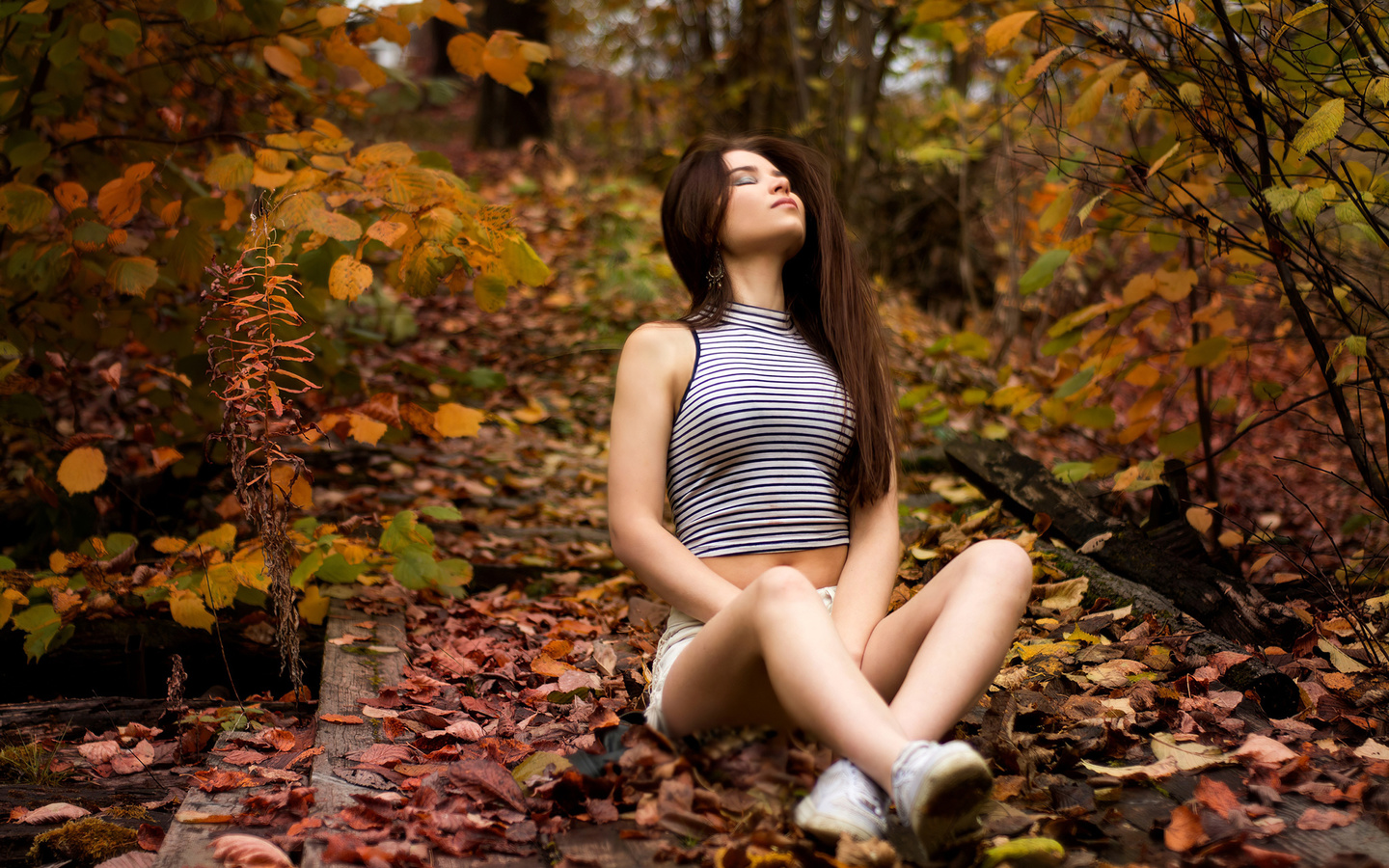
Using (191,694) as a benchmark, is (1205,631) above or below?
above

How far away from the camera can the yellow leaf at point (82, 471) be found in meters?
2.81

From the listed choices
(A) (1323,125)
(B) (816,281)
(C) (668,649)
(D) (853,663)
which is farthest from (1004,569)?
(A) (1323,125)

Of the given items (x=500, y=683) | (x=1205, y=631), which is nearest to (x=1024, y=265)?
(x=1205, y=631)

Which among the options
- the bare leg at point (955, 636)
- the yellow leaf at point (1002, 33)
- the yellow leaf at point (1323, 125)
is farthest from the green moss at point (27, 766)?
the yellow leaf at point (1323, 125)

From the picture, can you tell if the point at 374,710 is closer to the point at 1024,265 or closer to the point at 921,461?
the point at 921,461

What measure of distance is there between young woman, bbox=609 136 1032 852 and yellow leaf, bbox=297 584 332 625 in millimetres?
1125

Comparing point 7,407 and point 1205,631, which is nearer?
point 1205,631

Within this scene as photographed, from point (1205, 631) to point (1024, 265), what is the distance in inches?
225

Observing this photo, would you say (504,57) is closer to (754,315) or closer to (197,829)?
(754,315)

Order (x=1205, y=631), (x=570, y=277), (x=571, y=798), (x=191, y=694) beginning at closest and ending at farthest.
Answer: (x=571, y=798)
(x=1205, y=631)
(x=191, y=694)
(x=570, y=277)

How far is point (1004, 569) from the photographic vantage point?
1.83 m

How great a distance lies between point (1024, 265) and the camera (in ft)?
25.4

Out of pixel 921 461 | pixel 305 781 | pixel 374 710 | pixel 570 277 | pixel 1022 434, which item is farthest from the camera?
pixel 570 277

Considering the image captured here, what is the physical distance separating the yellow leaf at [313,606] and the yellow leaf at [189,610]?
0.97 ft
